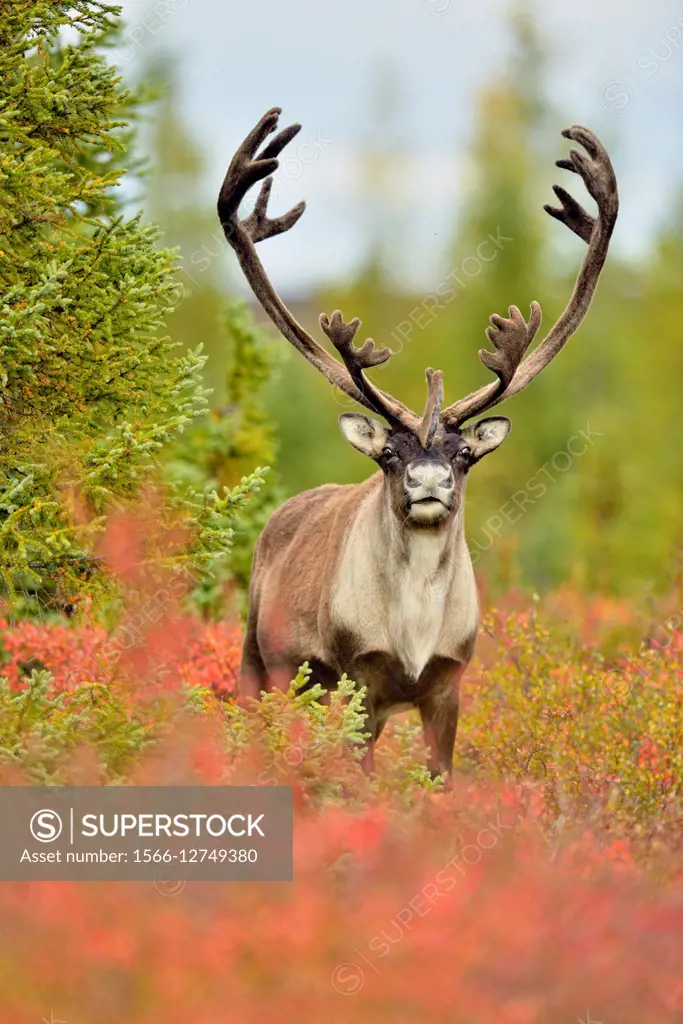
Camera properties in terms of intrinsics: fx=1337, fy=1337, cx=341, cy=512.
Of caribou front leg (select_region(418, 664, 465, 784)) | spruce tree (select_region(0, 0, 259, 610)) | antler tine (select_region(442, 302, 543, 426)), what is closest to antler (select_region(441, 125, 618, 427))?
antler tine (select_region(442, 302, 543, 426))

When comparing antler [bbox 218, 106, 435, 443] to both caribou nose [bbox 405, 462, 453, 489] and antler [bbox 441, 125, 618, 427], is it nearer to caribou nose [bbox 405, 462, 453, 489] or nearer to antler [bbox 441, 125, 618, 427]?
caribou nose [bbox 405, 462, 453, 489]

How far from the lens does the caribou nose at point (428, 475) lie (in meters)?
6.50

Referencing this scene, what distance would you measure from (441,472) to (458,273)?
76.4ft

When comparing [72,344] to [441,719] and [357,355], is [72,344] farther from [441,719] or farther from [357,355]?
[441,719]

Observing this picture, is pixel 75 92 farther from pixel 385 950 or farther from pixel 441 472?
pixel 385 950

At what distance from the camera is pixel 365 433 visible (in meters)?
7.00

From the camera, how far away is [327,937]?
4105 millimetres

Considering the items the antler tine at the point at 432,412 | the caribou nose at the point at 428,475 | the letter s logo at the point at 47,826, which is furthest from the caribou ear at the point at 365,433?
the letter s logo at the point at 47,826

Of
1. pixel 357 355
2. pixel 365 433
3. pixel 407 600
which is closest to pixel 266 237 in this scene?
pixel 357 355

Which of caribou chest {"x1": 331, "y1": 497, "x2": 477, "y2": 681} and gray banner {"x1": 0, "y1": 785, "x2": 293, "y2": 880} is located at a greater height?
caribou chest {"x1": 331, "y1": 497, "x2": 477, "y2": 681}

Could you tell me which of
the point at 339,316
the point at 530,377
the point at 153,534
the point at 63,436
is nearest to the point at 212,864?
the point at 153,534

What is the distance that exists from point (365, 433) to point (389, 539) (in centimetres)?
57

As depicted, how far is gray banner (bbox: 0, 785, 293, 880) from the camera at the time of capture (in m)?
4.90

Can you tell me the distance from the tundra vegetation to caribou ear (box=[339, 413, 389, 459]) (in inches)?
26.9
